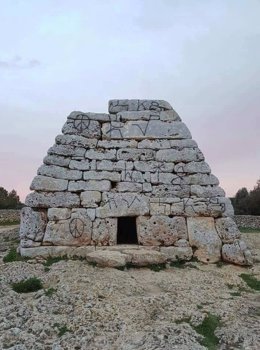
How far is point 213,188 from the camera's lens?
8836mm

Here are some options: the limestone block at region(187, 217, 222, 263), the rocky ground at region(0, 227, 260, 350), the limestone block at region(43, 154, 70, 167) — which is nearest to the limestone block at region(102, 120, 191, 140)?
the limestone block at region(43, 154, 70, 167)

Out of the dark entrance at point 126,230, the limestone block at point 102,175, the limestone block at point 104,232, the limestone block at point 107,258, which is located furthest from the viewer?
the dark entrance at point 126,230

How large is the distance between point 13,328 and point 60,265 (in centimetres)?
262

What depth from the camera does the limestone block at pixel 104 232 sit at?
27.5 ft

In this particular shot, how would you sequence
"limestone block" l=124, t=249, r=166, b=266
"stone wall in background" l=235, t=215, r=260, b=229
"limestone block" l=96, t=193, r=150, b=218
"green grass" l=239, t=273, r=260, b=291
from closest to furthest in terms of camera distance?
1. "green grass" l=239, t=273, r=260, b=291
2. "limestone block" l=124, t=249, r=166, b=266
3. "limestone block" l=96, t=193, r=150, b=218
4. "stone wall in background" l=235, t=215, r=260, b=229

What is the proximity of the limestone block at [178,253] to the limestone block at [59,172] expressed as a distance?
8.32ft

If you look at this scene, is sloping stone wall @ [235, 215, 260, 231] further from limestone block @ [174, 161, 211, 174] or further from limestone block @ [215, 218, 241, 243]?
limestone block @ [174, 161, 211, 174]

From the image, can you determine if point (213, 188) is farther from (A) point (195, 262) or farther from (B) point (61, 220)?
(B) point (61, 220)

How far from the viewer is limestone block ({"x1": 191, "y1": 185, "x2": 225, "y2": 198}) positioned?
870cm

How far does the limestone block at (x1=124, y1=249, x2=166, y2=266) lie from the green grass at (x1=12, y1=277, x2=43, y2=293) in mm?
1948

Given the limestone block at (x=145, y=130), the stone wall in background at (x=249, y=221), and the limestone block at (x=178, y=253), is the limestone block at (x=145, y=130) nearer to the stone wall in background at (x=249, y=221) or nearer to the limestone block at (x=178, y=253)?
the limestone block at (x=178, y=253)

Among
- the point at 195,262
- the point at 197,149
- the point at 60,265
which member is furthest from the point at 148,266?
the point at 197,149

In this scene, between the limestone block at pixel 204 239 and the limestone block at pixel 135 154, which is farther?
the limestone block at pixel 135 154

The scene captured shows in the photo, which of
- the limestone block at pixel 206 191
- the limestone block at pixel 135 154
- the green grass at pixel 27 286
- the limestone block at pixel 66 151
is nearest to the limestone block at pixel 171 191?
the limestone block at pixel 206 191
